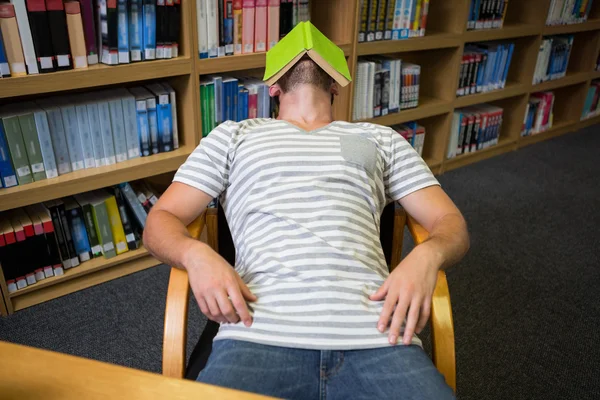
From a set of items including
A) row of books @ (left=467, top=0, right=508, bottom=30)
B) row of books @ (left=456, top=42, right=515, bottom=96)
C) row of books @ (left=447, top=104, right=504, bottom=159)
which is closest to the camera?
row of books @ (left=467, top=0, right=508, bottom=30)

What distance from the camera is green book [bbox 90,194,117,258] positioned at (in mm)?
2230

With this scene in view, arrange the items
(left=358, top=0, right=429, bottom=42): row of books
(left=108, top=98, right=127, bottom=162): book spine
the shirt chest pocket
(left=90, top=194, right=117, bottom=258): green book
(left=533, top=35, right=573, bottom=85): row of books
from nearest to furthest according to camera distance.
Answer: the shirt chest pocket
(left=108, top=98, right=127, bottom=162): book spine
(left=90, top=194, right=117, bottom=258): green book
(left=358, top=0, right=429, bottom=42): row of books
(left=533, top=35, right=573, bottom=85): row of books

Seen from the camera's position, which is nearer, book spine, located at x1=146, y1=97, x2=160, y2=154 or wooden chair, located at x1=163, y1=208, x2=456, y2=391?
wooden chair, located at x1=163, y1=208, x2=456, y2=391

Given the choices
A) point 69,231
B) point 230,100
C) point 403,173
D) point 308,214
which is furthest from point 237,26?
point 308,214

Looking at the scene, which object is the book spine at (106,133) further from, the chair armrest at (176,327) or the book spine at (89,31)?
the chair armrest at (176,327)

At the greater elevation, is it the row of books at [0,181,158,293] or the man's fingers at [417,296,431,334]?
the man's fingers at [417,296,431,334]

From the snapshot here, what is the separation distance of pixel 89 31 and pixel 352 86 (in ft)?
4.24

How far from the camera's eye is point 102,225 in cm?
227

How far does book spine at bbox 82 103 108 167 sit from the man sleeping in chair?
87 cm

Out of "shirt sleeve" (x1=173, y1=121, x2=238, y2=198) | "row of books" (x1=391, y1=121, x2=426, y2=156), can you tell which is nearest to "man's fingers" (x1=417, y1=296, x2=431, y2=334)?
"shirt sleeve" (x1=173, y1=121, x2=238, y2=198)

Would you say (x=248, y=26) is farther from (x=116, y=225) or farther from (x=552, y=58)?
(x=552, y=58)

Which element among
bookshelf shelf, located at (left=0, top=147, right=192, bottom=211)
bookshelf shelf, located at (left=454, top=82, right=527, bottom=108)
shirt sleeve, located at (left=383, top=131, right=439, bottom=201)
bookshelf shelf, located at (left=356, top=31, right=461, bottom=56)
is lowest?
bookshelf shelf, located at (left=0, top=147, right=192, bottom=211)

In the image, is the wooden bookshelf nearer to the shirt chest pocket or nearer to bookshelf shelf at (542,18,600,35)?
bookshelf shelf at (542,18,600,35)

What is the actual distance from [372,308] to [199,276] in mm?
361
